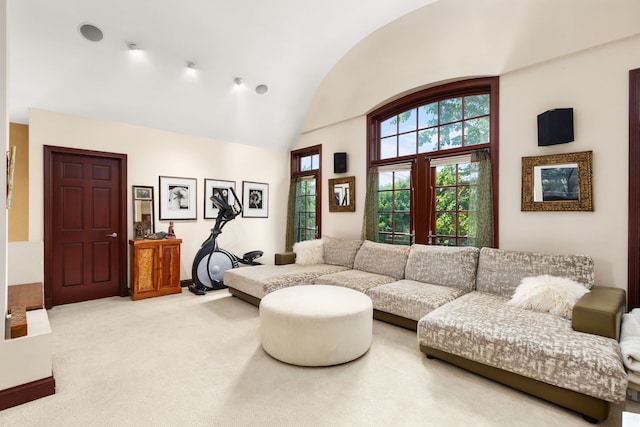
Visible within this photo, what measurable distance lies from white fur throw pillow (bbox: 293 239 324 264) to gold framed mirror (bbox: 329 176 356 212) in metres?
0.81

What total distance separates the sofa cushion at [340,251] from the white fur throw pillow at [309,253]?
11 cm

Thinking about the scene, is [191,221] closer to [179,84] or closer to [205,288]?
[205,288]

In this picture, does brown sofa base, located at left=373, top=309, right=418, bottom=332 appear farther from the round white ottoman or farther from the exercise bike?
the exercise bike

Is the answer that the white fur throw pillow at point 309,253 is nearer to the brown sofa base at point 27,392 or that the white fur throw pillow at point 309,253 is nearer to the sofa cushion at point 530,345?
the sofa cushion at point 530,345

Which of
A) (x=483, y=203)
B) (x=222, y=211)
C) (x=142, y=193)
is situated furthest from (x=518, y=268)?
(x=142, y=193)

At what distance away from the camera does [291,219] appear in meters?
6.31

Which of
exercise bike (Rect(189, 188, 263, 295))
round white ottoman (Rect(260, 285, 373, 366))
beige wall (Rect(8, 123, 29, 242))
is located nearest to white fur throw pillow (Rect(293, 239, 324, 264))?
exercise bike (Rect(189, 188, 263, 295))

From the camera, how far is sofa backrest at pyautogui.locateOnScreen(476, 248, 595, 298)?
273 centimetres

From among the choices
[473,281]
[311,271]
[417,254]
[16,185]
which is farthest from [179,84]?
[473,281]

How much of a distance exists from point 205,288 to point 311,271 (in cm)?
179

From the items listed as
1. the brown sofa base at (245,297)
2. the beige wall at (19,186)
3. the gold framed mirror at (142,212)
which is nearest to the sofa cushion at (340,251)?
the brown sofa base at (245,297)

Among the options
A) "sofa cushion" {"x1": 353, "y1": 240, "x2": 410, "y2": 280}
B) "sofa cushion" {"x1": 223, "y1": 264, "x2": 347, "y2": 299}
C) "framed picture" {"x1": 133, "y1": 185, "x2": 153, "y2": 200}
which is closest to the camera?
"sofa cushion" {"x1": 223, "y1": 264, "x2": 347, "y2": 299}

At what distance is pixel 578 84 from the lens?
2.98 metres

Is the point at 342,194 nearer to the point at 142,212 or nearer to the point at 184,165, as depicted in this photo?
the point at 184,165
